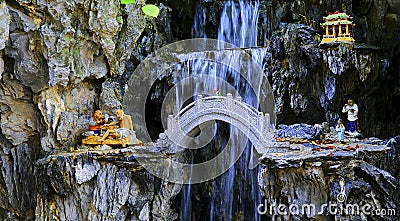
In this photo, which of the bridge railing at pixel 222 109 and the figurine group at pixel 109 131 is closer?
the figurine group at pixel 109 131

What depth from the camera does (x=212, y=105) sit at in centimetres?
1405

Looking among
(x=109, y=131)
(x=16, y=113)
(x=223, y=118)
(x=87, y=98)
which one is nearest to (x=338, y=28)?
(x=223, y=118)

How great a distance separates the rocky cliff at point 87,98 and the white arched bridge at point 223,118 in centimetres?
156

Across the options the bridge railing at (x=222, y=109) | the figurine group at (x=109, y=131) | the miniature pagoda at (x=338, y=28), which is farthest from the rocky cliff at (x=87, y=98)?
the bridge railing at (x=222, y=109)

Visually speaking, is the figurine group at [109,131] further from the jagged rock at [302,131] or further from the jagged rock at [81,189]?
the jagged rock at [302,131]

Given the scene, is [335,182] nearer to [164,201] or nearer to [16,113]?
[164,201]

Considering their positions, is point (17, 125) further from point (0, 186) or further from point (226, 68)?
point (226, 68)

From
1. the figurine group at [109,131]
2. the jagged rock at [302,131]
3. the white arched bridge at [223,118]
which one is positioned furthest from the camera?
the jagged rock at [302,131]

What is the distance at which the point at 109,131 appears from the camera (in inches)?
477

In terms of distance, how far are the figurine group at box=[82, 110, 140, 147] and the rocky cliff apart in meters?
0.52

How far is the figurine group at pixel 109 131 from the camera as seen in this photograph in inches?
478

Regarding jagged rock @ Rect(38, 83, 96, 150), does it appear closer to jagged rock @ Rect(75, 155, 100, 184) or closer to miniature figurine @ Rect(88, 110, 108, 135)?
miniature figurine @ Rect(88, 110, 108, 135)

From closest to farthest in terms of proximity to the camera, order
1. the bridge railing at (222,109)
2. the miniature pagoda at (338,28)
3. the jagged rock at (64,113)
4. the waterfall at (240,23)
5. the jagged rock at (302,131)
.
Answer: the jagged rock at (64,113) → the bridge railing at (222,109) → the jagged rock at (302,131) → the miniature pagoda at (338,28) → the waterfall at (240,23)

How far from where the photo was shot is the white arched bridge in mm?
13071
